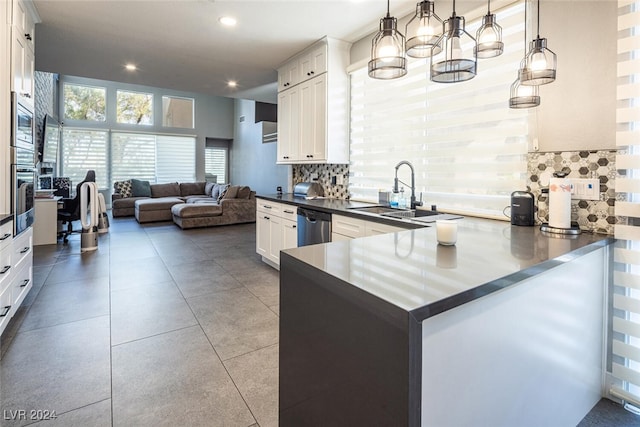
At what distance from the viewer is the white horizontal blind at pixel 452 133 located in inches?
90.7

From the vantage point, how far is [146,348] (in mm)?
2256

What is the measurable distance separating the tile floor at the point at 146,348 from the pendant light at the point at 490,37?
6.42 ft

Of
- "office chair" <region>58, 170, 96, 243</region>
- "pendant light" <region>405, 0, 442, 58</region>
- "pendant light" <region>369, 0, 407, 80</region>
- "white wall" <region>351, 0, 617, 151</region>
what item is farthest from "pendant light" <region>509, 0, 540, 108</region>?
"office chair" <region>58, 170, 96, 243</region>

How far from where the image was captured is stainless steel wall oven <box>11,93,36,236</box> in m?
2.55

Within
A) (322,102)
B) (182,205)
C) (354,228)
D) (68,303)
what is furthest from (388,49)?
(182,205)

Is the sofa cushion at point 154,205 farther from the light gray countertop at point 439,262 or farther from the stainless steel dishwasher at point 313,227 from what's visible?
the light gray countertop at point 439,262

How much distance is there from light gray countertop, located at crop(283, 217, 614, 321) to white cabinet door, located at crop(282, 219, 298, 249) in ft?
6.37

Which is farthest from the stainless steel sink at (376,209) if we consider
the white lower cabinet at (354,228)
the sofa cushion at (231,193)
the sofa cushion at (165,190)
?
the sofa cushion at (165,190)

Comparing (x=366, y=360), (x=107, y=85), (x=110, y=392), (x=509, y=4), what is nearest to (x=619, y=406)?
(x=366, y=360)

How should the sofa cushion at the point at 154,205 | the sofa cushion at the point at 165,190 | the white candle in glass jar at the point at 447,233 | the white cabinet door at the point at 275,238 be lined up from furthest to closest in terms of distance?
1. the sofa cushion at the point at 165,190
2. the sofa cushion at the point at 154,205
3. the white cabinet door at the point at 275,238
4. the white candle in glass jar at the point at 447,233

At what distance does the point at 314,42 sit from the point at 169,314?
3190mm

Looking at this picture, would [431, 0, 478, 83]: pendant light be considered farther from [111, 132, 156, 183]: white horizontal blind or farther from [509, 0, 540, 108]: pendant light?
[111, 132, 156, 183]: white horizontal blind

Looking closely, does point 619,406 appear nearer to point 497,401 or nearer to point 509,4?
point 497,401

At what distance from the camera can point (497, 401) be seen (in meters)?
1.09
